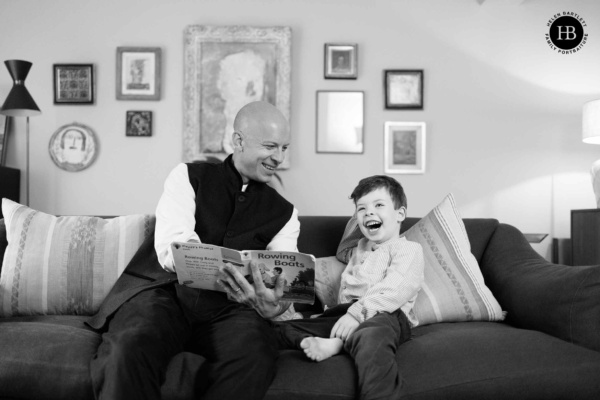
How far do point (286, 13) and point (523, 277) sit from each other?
90.6 inches

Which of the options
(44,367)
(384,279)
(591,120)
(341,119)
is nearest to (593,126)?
(591,120)

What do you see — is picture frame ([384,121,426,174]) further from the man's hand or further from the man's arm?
the man's hand

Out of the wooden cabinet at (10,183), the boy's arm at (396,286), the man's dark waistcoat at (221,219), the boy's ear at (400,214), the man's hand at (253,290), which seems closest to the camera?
the man's hand at (253,290)

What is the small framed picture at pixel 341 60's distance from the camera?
3.61 meters

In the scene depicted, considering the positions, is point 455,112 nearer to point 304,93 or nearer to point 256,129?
point 304,93

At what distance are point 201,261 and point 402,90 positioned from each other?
231cm

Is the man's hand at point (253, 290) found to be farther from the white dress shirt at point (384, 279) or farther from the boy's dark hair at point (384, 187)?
the boy's dark hair at point (384, 187)

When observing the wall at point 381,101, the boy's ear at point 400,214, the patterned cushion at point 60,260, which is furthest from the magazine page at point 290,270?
the wall at point 381,101

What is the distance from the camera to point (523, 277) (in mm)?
2102

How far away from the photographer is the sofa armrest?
1.78 metres

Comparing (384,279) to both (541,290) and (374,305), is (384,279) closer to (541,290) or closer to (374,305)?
(374,305)

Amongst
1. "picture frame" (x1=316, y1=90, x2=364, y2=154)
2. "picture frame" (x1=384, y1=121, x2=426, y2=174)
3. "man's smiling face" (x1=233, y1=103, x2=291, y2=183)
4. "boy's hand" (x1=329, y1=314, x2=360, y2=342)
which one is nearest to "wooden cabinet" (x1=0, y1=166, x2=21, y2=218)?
"picture frame" (x1=316, y1=90, x2=364, y2=154)

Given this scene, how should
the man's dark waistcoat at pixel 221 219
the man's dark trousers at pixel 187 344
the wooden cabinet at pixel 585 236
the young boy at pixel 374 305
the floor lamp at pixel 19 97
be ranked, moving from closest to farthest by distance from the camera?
the man's dark trousers at pixel 187 344, the young boy at pixel 374 305, the man's dark waistcoat at pixel 221 219, the wooden cabinet at pixel 585 236, the floor lamp at pixel 19 97

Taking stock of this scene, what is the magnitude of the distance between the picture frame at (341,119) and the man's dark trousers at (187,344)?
1.94 meters
